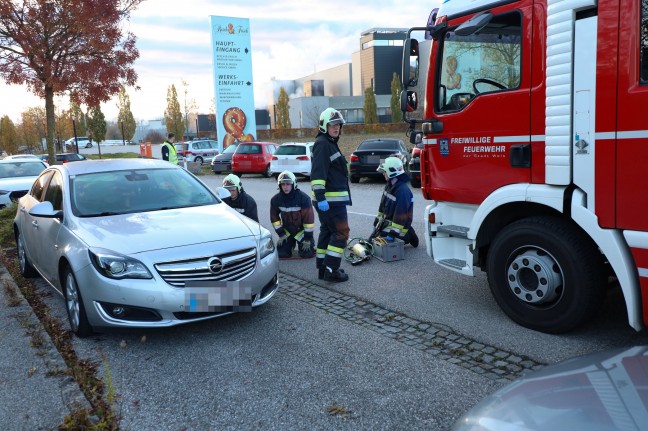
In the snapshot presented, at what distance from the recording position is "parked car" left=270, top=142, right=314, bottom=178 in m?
19.5

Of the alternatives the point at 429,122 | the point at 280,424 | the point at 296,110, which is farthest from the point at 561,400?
the point at 296,110

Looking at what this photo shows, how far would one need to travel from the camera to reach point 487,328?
178 inches

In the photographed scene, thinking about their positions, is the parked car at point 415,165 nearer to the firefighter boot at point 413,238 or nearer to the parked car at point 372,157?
the parked car at point 372,157

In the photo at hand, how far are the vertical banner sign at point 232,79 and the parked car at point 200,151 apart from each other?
10.4 ft

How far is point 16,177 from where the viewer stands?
13680 mm

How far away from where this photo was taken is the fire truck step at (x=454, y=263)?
4985 mm

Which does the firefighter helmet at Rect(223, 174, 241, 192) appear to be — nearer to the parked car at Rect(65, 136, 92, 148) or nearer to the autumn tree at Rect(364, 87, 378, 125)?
the parked car at Rect(65, 136, 92, 148)

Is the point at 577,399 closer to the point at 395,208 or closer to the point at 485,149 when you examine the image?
the point at 485,149

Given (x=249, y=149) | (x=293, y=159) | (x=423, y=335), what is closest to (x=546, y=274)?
(x=423, y=335)

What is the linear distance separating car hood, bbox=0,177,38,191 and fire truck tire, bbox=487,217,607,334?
11876 millimetres

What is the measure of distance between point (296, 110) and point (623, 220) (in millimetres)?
71829

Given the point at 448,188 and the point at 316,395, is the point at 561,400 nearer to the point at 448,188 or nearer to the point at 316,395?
the point at 316,395

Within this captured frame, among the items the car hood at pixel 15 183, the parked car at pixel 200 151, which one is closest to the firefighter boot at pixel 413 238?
the car hood at pixel 15 183

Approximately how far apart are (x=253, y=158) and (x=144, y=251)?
1798 centimetres
